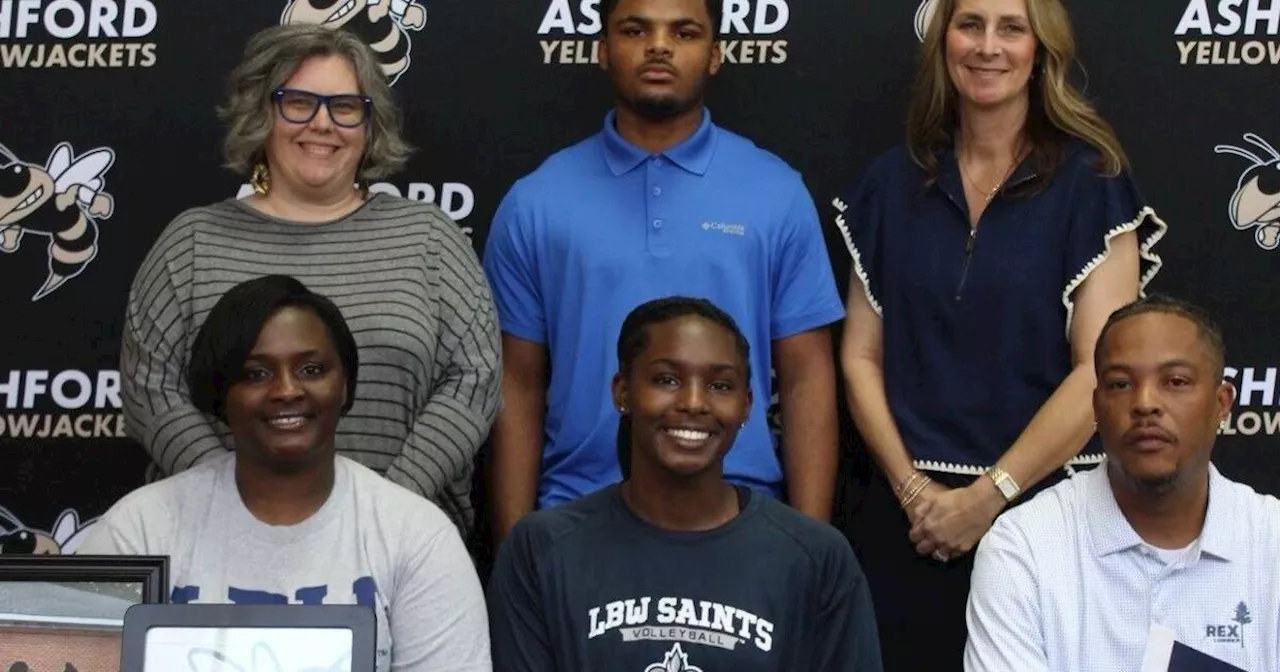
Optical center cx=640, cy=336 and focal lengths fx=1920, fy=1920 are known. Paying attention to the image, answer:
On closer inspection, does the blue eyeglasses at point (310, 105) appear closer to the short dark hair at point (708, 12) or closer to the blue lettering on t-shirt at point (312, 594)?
the short dark hair at point (708, 12)

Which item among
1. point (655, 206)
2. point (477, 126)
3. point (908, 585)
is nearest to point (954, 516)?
point (908, 585)

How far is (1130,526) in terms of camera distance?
3410 mm

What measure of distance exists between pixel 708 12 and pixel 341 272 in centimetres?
99

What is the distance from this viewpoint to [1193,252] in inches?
184

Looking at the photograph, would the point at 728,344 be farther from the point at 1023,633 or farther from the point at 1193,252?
the point at 1193,252

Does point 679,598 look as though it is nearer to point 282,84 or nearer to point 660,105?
point 660,105

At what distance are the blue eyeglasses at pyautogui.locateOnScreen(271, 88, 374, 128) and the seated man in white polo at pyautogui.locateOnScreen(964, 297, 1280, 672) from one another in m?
1.59

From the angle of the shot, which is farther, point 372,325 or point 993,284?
point 993,284

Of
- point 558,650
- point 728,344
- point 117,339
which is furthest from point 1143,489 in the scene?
point 117,339

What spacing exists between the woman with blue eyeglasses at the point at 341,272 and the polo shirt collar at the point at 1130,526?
1221 millimetres

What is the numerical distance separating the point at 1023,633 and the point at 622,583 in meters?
0.71

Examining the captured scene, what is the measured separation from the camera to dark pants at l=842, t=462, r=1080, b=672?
4216 mm

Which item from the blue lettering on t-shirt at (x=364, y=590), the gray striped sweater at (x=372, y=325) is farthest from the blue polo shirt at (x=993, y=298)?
the blue lettering on t-shirt at (x=364, y=590)
